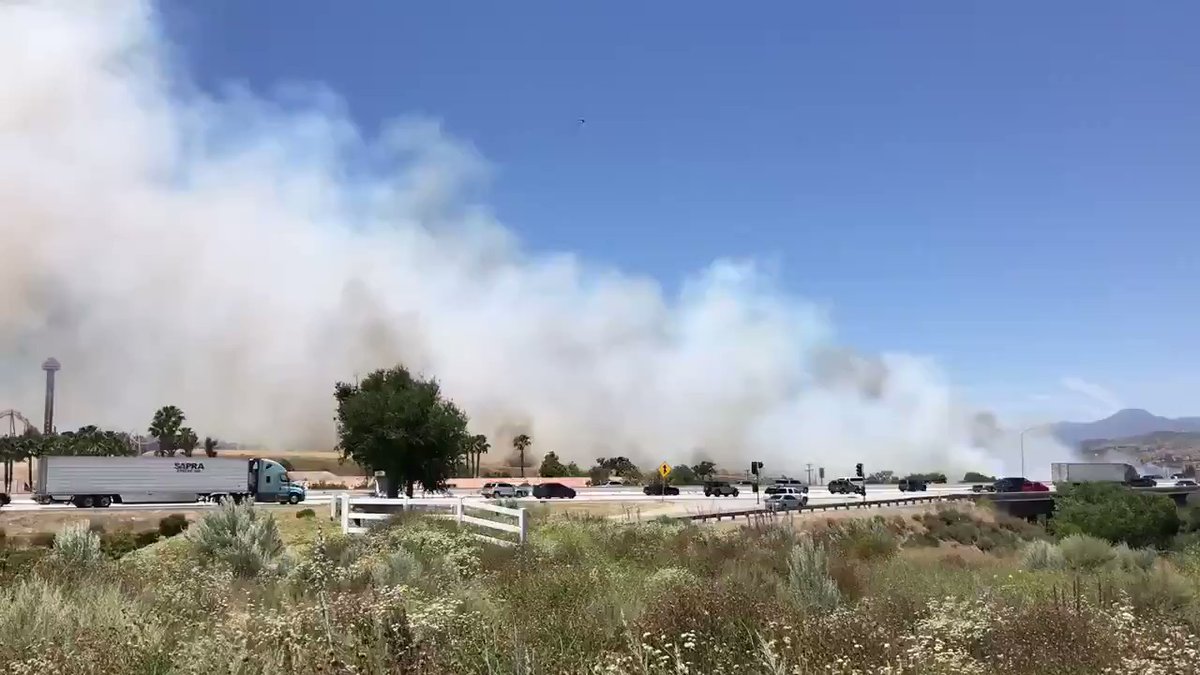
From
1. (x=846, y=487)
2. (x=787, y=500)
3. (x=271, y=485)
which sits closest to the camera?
(x=271, y=485)

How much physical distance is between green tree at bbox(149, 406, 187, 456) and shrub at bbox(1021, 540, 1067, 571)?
398 feet

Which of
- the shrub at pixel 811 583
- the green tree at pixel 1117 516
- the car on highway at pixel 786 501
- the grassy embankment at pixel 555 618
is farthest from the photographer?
the car on highway at pixel 786 501

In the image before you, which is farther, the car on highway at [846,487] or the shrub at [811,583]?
the car on highway at [846,487]

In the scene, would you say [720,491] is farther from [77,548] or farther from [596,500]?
[77,548]

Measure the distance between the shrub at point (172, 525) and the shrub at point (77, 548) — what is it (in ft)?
73.1

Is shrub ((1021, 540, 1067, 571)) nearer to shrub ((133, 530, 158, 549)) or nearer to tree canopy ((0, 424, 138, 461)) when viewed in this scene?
shrub ((133, 530, 158, 549))

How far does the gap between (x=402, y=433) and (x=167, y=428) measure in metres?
83.0

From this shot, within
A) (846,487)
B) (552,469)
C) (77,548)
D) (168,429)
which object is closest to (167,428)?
(168,429)

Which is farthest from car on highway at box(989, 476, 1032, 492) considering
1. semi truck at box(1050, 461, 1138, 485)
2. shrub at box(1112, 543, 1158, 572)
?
shrub at box(1112, 543, 1158, 572)

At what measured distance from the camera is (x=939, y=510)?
6088cm

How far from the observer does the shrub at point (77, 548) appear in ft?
45.9

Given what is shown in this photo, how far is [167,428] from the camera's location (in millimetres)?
123375

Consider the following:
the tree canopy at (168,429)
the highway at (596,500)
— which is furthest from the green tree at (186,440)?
the highway at (596,500)

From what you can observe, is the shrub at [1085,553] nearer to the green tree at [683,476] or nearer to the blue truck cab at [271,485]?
the blue truck cab at [271,485]
